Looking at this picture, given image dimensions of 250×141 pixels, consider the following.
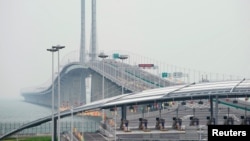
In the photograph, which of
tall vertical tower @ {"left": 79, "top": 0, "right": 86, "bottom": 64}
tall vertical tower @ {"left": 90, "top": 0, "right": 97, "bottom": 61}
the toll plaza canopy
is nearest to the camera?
the toll plaza canopy

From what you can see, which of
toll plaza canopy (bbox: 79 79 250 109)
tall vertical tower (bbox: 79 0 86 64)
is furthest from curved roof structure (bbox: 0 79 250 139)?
tall vertical tower (bbox: 79 0 86 64)

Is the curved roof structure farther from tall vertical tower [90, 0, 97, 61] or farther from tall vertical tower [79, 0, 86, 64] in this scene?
tall vertical tower [90, 0, 97, 61]

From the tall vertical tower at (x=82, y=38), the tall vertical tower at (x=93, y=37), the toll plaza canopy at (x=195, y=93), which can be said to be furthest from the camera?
the tall vertical tower at (x=82, y=38)

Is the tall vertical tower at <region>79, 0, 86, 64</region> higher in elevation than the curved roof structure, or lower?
higher

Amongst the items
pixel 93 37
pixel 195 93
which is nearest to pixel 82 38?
pixel 93 37

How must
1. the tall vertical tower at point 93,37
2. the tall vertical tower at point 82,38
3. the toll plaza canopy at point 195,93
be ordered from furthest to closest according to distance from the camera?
Result: the tall vertical tower at point 82,38 < the tall vertical tower at point 93,37 < the toll plaza canopy at point 195,93

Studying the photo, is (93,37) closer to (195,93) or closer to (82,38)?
(82,38)

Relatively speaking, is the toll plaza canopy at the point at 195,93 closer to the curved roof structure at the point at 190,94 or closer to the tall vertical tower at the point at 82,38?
the curved roof structure at the point at 190,94

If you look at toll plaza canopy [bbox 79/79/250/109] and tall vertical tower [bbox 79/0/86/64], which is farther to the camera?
tall vertical tower [bbox 79/0/86/64]

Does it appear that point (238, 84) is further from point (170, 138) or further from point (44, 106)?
point (44, 106)

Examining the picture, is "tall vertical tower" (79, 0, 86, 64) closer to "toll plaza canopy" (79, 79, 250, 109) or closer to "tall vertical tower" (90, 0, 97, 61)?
"tall vertical tower" (90, 0, 97, 61)

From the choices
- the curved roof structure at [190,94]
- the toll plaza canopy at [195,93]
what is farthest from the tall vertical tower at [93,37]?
the toll plaza canopy at [195,93]

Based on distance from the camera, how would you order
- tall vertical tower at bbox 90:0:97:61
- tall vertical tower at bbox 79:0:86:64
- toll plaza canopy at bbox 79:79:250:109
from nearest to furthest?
toll plaza canopy at bbox 79:79:250:109
tall vertical tower at bbox 90:0:97:61
tall vertical tower at bbox 79:0:86:64

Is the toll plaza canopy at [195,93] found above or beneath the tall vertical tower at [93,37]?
beneath
